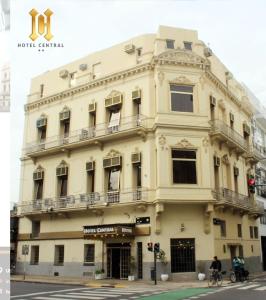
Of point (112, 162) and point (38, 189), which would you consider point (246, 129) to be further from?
point (38, 189)

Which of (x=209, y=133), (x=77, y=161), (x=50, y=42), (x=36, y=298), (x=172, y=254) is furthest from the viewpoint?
(x=77, y=161)

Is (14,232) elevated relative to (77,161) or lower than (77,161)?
lower

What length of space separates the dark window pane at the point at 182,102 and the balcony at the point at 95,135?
1093mm

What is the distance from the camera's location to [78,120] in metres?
16.2

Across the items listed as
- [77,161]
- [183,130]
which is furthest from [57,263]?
[183,130]

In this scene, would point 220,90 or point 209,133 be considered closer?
point 209,133

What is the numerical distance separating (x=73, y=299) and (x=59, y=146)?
24.1 feet

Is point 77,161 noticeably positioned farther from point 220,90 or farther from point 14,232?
point 220,90

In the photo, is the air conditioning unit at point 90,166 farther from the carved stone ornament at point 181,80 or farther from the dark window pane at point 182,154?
the carved stone ornament at point 181,80

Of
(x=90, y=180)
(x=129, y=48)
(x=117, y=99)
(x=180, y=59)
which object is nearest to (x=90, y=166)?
(x=90, y=180)

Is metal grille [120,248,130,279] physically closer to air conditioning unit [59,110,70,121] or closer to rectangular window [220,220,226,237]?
rectangular window [220,220,226,237]

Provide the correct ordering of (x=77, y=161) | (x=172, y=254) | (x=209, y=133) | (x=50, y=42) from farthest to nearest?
(x=77, y=161)
(x=209, y=133)
(x=172, y=254)
(x=50, y=42)

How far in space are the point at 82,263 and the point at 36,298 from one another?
6.40 m

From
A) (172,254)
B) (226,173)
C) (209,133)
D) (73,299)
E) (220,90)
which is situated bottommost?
(73,299)
